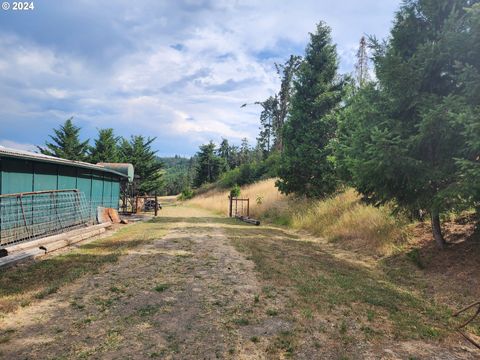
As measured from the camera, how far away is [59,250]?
9.47 meters

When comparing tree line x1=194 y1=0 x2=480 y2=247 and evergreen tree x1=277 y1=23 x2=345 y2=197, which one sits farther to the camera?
evergreen tree x1=277 y1=23 x2=345 y2=197

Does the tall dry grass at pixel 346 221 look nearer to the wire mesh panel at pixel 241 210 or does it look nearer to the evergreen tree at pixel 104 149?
the wire mesh panel at pixel 241 210

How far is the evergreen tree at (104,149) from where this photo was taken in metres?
39.2

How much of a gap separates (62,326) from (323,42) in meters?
21.9

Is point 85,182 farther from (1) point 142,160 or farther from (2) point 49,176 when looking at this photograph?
(1) point 142,160

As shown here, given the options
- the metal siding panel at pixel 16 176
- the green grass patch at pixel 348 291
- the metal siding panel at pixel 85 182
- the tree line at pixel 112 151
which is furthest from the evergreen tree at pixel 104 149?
the green grass patch at pixel 348 291

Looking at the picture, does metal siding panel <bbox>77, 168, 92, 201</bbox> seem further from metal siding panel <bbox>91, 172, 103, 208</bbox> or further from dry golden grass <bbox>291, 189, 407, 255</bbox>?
dry golden grass <bbox>291, 189, 407, 255</bbox>

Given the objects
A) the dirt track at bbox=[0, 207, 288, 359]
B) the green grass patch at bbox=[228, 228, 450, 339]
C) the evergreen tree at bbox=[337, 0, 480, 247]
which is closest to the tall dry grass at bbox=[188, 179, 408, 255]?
the evergreen tree at bbox=[337, 0, 480, 247]

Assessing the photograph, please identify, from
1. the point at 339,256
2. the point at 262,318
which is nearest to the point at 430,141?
the point at 339,256

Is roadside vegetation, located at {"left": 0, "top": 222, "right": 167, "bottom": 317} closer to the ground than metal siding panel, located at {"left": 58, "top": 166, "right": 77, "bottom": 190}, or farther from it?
closer to the ground

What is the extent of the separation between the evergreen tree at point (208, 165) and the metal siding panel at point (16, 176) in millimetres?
53736

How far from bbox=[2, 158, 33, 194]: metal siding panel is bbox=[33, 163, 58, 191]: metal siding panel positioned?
1.05 feet

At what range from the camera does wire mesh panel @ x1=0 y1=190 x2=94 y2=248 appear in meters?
10.2

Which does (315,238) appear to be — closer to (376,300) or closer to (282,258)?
(282,258)
